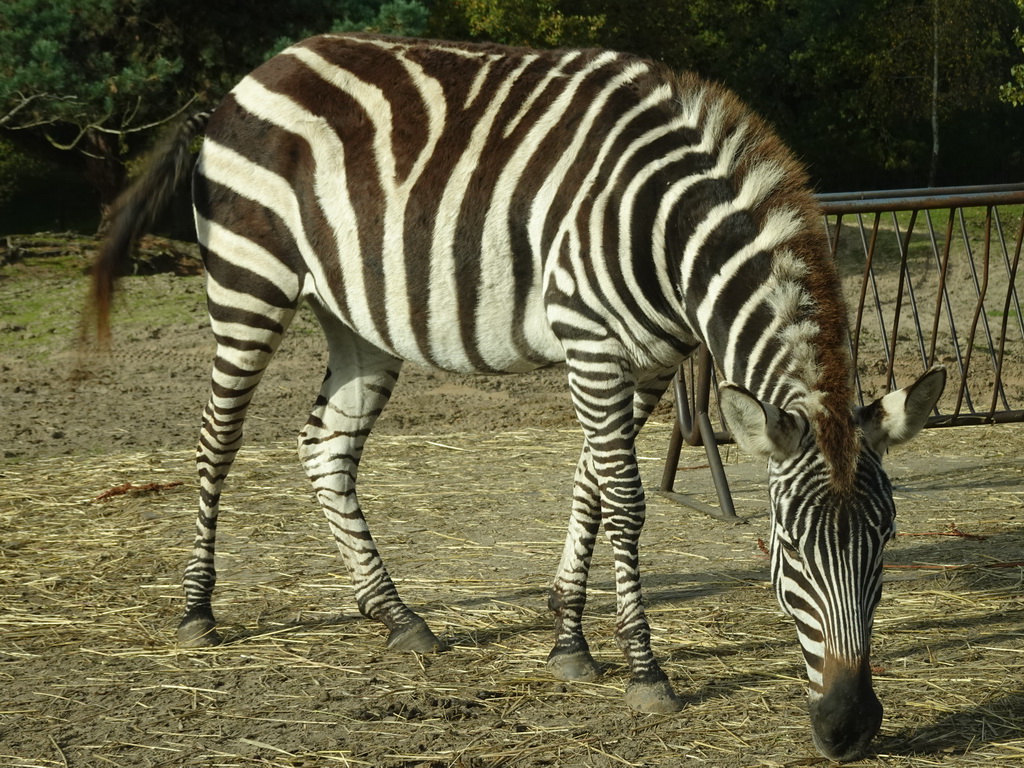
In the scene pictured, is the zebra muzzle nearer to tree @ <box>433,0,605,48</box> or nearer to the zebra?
the zebra

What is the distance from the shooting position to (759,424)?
320cm

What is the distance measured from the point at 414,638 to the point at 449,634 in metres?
0.25

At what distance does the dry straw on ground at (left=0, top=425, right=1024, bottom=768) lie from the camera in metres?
3.70

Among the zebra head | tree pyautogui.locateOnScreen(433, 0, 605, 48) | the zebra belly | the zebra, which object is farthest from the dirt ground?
tree pyautogui.locateOnScreen(433, 0, 605, 48)

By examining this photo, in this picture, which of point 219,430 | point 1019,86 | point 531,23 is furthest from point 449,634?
point 1019,86

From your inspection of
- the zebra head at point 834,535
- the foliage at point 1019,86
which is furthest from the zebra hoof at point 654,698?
the foliage at point 1019,86

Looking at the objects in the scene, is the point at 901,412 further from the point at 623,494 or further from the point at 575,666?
the point at 575,666

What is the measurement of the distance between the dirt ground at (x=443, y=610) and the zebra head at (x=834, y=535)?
374 millimetres

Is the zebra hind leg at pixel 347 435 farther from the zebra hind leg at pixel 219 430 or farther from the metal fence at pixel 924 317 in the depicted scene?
the metal fence at pixel 924 317

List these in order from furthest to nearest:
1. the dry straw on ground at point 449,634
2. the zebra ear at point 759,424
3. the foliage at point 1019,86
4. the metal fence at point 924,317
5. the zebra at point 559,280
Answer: the foliage at point 1019,86 → the metal fence at point 924,317 → the dry straw on ground at point 449,634 → the zebra at point 559,280 → the zebra ear at point 759,424

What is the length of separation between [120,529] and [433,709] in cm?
317

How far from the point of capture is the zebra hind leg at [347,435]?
4.95 metres

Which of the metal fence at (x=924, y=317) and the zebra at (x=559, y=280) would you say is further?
the metal fence at (x=924, y=317)

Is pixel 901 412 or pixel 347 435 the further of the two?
pixel 347 435
